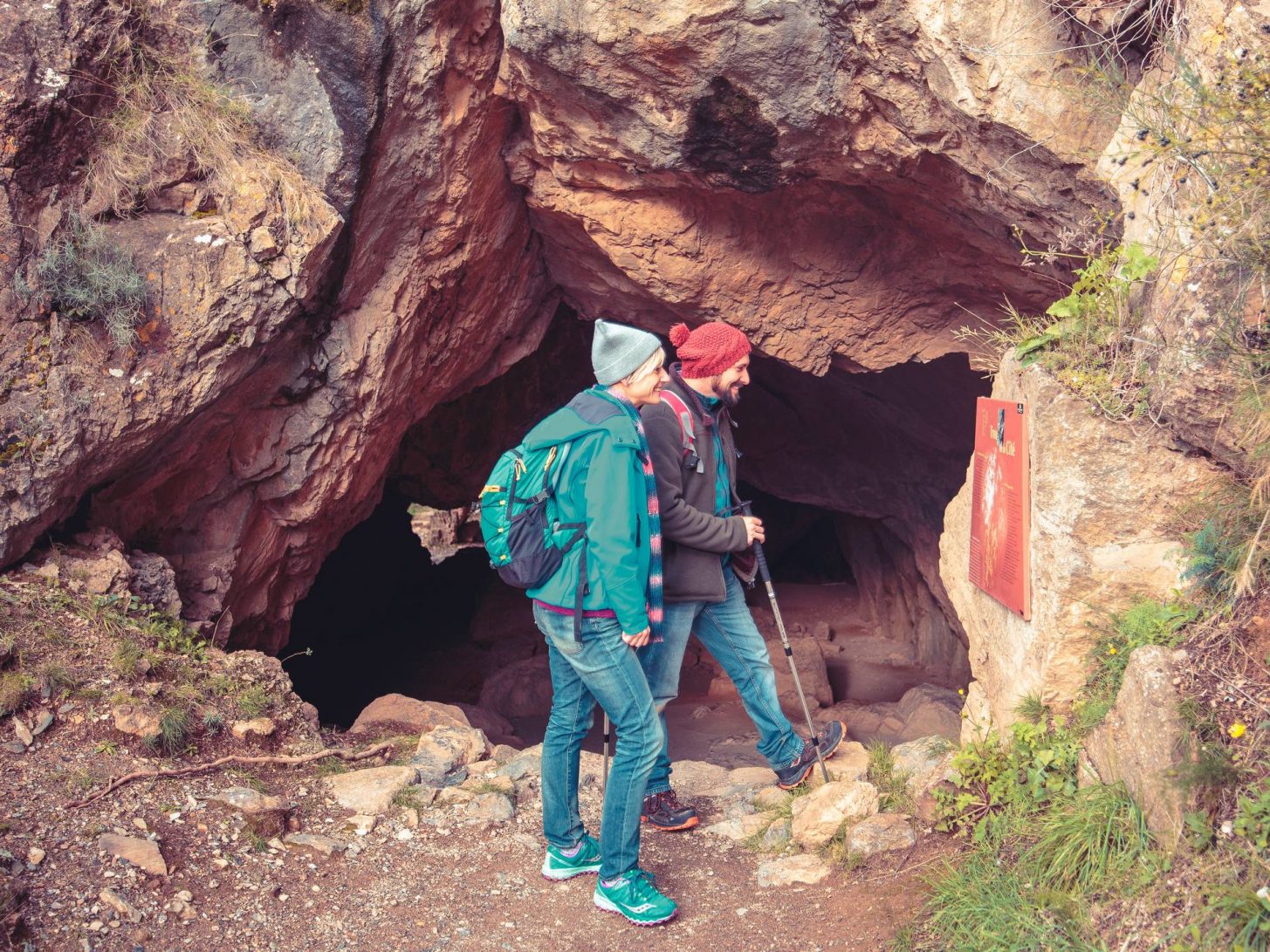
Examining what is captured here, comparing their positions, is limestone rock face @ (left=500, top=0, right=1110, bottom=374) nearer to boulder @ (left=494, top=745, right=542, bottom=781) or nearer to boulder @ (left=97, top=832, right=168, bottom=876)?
boulder @ (left=494, top=745, right=542, bottom=781)

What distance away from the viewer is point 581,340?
976cm

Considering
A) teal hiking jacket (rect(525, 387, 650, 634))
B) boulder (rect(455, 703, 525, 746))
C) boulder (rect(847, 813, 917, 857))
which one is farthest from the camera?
boulder (rect(455, 703, 525, 746))

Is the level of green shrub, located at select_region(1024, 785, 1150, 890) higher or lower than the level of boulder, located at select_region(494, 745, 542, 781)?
higher

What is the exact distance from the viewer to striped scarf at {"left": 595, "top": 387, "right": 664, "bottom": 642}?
315cm

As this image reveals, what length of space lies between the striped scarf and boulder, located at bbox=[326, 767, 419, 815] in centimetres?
168

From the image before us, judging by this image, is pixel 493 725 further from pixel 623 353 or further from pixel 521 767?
pixel 623 353

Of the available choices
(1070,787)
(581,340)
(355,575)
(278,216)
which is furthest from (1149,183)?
(355,575)

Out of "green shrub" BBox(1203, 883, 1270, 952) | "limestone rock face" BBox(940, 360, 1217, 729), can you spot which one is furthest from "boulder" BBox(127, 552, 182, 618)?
"green shrub" BBox(1203, 883, 1270, 952)

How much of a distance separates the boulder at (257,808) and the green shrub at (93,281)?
2.31m

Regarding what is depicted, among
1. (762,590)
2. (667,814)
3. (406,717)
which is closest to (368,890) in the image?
(667,814)

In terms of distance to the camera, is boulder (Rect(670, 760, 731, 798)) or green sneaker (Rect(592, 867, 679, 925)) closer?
green sneaker (Rect(592, 867, 679, 925))

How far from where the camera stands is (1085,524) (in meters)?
3.17

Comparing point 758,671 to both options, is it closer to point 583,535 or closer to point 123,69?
point 583,535

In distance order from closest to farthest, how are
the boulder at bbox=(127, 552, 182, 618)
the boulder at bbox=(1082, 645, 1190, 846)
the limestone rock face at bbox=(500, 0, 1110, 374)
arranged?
the boulder at bbox=(1082, 645, 1190, 846) < the limestone rock face at bbox=(500, 0, 1110, 374) < the boulder at bbox=(127, 552, 182, 618)
